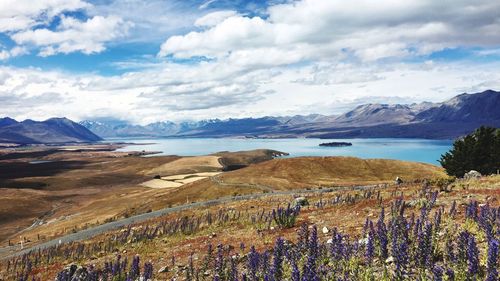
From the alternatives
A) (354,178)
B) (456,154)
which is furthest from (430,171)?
(456,154)

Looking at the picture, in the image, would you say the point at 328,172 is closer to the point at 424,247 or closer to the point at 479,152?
the point at 479,152

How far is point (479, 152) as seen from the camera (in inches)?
2714

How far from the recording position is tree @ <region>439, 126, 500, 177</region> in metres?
67.4

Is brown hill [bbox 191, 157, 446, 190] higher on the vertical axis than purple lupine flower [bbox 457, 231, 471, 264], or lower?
lower

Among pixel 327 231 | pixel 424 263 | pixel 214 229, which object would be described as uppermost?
pixel 424 263

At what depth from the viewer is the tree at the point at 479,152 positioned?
6744cm

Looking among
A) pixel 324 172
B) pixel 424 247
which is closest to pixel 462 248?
pixel 424 247

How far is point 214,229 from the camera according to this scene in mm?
32688

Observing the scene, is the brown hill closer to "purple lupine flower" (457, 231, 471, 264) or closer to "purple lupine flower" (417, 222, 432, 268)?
"purple lupine flower" (457, 231, 471, 264)

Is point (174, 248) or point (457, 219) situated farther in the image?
point (174, 248)

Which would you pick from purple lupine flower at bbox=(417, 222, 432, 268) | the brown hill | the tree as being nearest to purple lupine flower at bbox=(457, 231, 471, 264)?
purple lupine flower at bbox=(417, 222, 432, 268)

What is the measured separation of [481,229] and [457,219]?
3.75 meters

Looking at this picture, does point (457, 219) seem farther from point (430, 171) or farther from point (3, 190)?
point (3, 190)

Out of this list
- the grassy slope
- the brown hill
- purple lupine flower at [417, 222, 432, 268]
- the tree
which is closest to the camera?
purple lupine flower at [417, 222, 432, 268]
